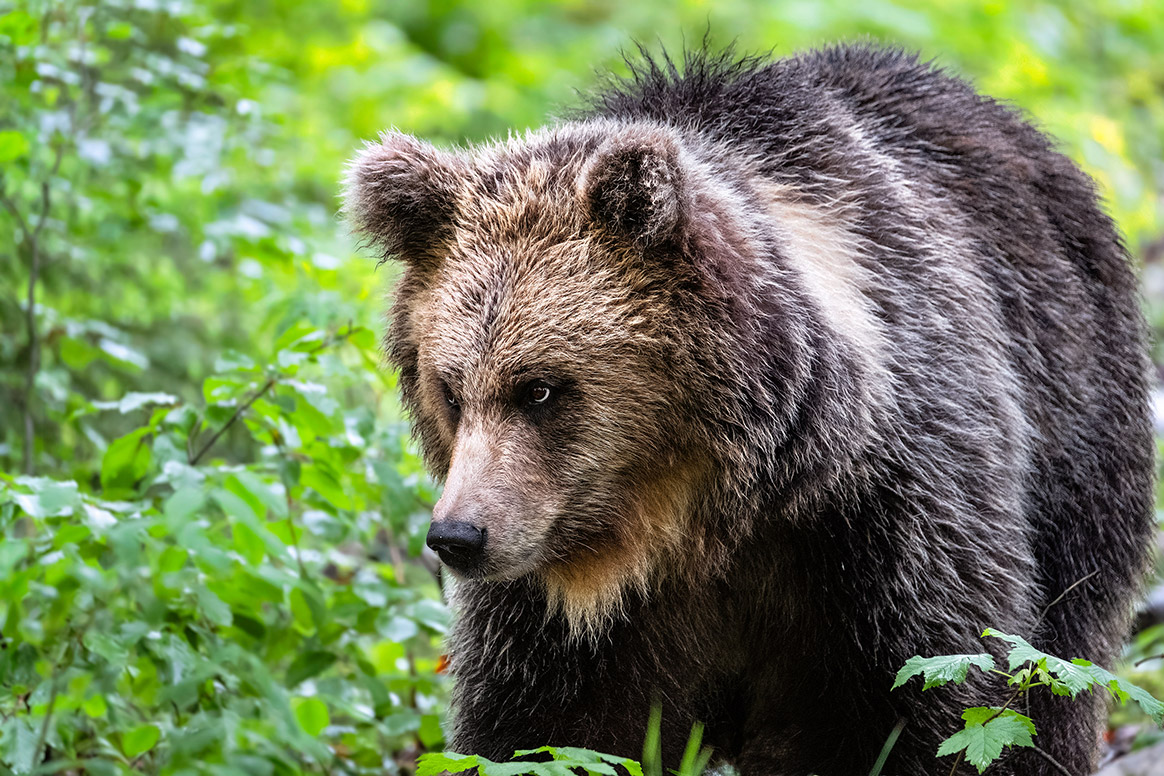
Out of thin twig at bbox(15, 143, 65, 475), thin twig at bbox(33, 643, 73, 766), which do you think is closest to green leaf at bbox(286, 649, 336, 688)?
thin twig at bbox(33, 643, 73, 766)

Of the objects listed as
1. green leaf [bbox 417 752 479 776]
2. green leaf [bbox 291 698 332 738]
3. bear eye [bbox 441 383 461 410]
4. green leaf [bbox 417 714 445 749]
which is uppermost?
bear eye [bbox 441 383 461 410]

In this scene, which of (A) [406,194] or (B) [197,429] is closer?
(A) [406,194]

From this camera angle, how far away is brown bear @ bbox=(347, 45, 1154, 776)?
3.48m

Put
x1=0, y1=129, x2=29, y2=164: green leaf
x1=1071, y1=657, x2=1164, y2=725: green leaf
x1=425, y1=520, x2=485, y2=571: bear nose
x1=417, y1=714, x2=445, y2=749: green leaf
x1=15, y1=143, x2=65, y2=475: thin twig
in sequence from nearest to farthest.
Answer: x1=1071, y1=657, x2=1164, y2=725: green leaf, x1=425, y1=520, x2=485, y2=571: bear nose, x1=0, y1=129, x2=29, y2=164: green leaf, x1=417, y1=714, x2=445, y2=749: green leaf, x1=15, y1=143, x2=65, y2=475: thin twig

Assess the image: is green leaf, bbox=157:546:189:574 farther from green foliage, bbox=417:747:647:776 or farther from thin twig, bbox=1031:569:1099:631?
thin twig, bbox=1031:569:1099:631

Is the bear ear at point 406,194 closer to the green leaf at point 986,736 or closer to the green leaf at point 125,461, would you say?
the green leaf at point 125,461

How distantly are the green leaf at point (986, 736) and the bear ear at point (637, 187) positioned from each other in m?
1.51

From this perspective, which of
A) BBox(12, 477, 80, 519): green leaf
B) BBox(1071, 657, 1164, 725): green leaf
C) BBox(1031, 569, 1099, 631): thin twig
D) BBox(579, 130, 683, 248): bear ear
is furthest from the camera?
BBox(1031, 569, 1099, 631): thin twig

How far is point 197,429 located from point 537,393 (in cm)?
134

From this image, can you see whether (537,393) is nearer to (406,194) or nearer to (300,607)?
(406,194)

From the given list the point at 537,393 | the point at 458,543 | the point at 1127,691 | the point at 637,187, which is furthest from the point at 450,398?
the point at 1127,691

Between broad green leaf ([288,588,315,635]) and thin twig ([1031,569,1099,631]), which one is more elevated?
thin twig ([1031,569,1099,631])

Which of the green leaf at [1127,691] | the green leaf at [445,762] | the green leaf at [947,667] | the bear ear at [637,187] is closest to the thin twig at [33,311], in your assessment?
the bear ear at [637,187]

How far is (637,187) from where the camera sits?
3424 mm
